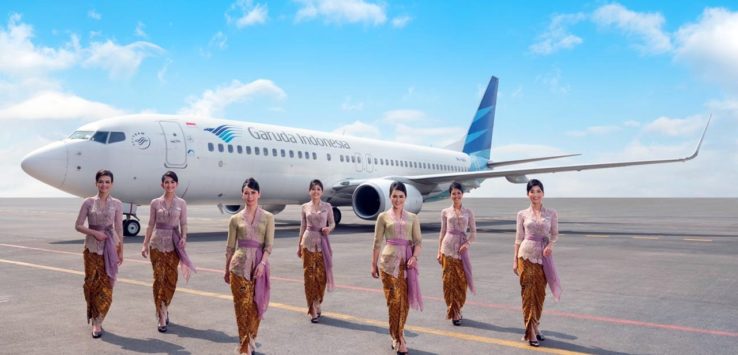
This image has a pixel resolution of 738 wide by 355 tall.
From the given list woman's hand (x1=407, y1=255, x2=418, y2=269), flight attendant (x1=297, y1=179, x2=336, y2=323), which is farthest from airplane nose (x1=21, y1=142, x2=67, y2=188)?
woman's hand (x1=407, y1=255, x2=418, y2=269)

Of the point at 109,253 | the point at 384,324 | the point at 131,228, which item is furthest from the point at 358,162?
the point at 109,253

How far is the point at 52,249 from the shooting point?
43.5 ft

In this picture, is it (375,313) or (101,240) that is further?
(375,313)

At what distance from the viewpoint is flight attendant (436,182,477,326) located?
617 centimetres

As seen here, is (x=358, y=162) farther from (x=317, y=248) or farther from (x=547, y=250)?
(x=547, y=250)

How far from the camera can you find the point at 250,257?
4871 millimetres

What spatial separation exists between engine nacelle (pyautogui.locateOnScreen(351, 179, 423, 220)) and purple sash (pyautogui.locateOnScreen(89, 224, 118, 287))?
44.4ft

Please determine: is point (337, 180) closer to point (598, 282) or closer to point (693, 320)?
point (598, 282)

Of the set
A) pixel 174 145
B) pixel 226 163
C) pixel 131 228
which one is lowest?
pixel 131 228

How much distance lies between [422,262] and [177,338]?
21.2 ft

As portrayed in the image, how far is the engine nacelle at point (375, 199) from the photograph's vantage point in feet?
63.2

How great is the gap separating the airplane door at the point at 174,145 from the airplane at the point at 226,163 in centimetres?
3

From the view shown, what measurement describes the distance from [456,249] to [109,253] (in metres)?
3.48

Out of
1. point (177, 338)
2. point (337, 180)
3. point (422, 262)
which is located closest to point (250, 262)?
point (177, 338)
